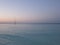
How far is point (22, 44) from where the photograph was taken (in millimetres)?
6684

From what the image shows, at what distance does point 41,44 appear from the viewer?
6586 mm

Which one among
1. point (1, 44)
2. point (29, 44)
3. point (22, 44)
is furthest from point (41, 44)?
point (1, 44)

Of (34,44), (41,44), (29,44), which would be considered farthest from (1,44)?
(41,44)

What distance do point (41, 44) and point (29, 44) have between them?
3.21ft

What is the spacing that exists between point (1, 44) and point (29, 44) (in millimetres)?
2166

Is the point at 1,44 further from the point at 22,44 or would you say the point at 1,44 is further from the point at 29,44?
the point at 29,44

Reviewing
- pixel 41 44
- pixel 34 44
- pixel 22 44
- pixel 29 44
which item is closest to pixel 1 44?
pixel 22 44

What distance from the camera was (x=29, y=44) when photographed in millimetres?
6602

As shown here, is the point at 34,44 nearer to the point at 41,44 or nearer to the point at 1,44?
the point at 41,44

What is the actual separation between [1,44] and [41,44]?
3.11 metres

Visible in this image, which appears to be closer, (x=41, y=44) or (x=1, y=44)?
(x=1, y=44)

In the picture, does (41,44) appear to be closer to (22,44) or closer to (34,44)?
(34,44)

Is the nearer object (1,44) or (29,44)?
(1,44)

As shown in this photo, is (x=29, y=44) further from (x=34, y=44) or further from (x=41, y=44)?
(x=41, y=44)
